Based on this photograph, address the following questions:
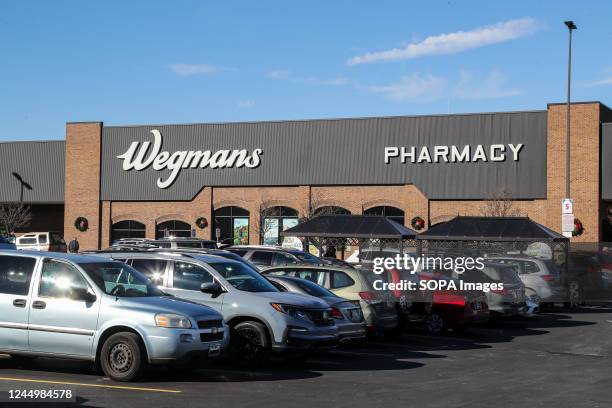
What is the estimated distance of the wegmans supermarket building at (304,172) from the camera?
142ft

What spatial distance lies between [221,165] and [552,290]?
28.7m

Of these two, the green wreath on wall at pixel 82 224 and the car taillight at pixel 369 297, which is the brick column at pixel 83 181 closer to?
the green wreath on wall at pixel 82 224

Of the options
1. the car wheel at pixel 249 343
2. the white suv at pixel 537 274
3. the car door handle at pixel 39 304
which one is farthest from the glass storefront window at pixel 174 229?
the car door handle at pixel 39 304

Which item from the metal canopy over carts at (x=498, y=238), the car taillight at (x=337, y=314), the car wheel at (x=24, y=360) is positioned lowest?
the car wheel at (x=24, y=360)

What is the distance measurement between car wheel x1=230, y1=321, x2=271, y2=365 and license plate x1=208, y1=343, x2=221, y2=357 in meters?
1.47

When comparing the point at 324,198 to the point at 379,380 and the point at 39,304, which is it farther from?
the point at 39,304

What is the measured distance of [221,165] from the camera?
50594 millimetres

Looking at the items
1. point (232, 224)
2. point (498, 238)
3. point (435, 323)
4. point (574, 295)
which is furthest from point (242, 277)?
point (232, 224)

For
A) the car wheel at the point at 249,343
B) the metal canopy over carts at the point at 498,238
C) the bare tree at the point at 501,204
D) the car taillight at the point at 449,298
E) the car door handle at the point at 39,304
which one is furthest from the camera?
the bare tree at the point at 501,204

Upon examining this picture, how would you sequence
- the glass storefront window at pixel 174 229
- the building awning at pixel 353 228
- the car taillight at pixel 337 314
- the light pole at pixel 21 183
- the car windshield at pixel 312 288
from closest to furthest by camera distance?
1. the car taillight at pixel 337 314
2. the car windshield at pixel 312 288
3. the building awning at pixel 353 228
4. the glass storefront window at pixel 174 229
5. the light pole at pixel 21 183

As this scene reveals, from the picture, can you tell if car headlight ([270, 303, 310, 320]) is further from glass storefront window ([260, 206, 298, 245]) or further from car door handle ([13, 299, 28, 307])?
glass storefront window ([260, 206, 298, 245])

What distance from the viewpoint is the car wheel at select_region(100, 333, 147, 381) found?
1127 centimetres

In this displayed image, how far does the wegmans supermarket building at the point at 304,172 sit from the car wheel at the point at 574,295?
1476cm

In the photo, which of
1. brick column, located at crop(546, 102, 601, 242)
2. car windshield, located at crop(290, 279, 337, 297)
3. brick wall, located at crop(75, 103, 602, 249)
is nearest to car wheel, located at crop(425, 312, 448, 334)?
car windshield, located at crop(290, 279, 337, 297)
